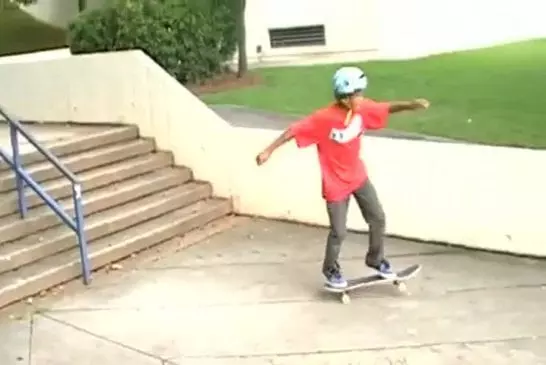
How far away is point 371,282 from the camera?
7.27 meters

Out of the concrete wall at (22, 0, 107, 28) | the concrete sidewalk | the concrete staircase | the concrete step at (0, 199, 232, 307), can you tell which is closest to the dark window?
the concrete wall at (22, 0, 107, 28)

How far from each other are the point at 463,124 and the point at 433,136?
23.0 inches

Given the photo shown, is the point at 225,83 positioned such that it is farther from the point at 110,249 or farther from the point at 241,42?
the point at 110,249

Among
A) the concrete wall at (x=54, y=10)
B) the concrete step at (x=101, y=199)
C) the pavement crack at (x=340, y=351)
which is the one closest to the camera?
the pavement crack at (x=340, y=351)

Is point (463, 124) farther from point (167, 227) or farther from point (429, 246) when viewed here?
point (167, 227)

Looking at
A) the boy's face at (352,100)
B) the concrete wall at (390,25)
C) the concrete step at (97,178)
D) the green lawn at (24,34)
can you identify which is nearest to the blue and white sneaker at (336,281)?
the boy's face at (352,100)

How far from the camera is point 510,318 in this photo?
6.73 metres

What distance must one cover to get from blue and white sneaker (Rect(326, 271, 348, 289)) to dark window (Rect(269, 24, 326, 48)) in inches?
380

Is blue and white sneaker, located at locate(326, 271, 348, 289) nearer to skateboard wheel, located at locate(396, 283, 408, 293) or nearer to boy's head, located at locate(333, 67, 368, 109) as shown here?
skateboard wheel, located at locate(396, 283, 408, 293)

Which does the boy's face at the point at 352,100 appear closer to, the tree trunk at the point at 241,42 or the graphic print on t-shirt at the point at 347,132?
the graphic print on t-shirt at the point at 347,132

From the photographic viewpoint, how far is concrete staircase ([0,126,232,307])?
7859mm

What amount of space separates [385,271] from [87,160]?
356cm

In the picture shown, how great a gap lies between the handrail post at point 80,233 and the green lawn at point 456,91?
3.67 m

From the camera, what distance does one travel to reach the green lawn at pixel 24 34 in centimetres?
1766
